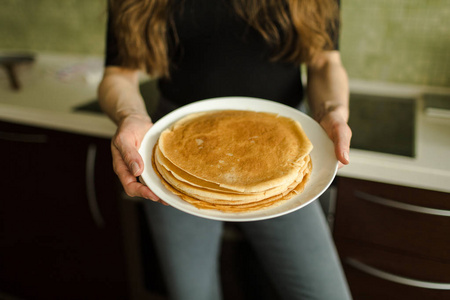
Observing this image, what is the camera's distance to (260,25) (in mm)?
902

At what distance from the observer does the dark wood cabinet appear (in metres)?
0.97

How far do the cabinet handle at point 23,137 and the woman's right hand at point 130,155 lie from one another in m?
0.66

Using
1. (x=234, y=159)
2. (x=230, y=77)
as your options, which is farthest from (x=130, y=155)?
(x=230, y=77)

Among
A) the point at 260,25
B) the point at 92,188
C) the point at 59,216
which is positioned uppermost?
the point at 260,25

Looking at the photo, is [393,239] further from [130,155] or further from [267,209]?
[130,155]

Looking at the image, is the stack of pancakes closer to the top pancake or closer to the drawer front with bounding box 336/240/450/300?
the top pancake

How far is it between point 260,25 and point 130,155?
48 centimetres

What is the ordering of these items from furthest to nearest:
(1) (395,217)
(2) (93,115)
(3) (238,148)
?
(2) (93,115) < (1) (395,217) < (3) (238,148)

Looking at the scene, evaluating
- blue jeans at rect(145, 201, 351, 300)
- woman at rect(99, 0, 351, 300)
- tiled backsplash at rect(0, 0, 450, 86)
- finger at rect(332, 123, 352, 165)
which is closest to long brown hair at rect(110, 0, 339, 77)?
woman at rect(99, 0, 351, 300)

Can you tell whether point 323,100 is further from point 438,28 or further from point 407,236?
point 438,28

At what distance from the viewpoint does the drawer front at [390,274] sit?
40.6 inches

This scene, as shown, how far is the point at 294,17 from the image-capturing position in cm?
86

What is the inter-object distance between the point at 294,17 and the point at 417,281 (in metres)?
0.83

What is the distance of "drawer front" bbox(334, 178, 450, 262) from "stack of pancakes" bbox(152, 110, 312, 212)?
0.36 metres
